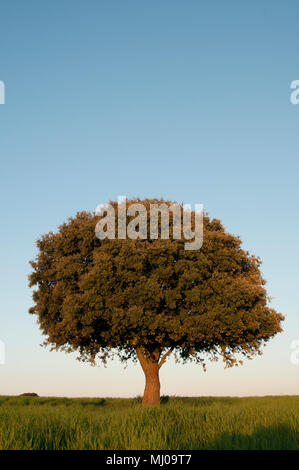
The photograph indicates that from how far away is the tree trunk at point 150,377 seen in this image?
35656mm

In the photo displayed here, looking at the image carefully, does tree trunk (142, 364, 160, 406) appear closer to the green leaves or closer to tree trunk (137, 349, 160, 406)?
tree trunk (137, 349, 160, 406)

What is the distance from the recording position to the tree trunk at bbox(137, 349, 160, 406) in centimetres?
3566

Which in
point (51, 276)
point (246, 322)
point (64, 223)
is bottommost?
point (246, 322)

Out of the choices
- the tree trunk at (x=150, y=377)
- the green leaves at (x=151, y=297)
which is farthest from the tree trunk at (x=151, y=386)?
the green leaves at (x=151, y=297)

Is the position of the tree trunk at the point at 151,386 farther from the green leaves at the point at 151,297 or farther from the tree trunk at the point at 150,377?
the green leaves at the point at 151,297

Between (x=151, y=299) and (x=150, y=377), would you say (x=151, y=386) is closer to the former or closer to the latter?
(x=150, y=377)

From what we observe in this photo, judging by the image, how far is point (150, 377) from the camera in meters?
36.6

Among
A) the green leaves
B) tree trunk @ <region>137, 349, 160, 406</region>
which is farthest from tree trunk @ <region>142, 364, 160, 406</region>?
the green leaves

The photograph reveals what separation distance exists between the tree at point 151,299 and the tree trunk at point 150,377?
0.24 ft

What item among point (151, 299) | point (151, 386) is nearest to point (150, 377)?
point (151, 386)
